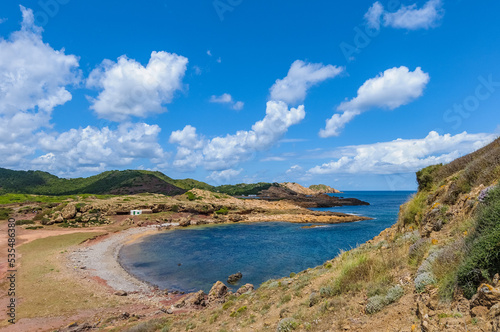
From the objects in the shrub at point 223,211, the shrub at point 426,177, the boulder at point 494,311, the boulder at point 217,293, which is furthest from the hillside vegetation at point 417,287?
the shrub at point 223,211

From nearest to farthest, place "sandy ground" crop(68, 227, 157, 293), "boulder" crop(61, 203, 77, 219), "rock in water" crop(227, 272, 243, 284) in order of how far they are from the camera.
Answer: "sandy ground" crop(68, 227, 157, 293) → "rock in water" crop(227, 272, 243, 284) → "boulder" crop(61, 203, 77, 219)

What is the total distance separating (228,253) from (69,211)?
3848 centimetres

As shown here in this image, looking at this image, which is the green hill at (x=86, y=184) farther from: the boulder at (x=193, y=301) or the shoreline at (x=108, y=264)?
the boulder at (x=193, y=301)

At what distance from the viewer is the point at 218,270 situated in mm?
27016

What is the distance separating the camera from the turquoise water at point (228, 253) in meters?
24.9

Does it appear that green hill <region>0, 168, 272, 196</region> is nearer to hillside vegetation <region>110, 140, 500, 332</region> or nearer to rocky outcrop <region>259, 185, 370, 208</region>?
rocky outcrop <region>259, 185, 370, 208</region>

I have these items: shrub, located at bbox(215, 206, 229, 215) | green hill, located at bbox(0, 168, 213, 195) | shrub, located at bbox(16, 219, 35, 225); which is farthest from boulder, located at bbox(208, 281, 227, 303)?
green hill, located at bbox(0, 168, 213, 195)

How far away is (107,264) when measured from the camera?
27.4 meters

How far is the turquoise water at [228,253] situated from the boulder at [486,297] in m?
11.7

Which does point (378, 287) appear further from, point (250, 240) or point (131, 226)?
point (131, 226)

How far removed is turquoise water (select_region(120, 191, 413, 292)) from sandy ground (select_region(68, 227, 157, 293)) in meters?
1.17

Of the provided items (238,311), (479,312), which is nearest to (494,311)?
(479,312)

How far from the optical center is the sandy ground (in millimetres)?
21484

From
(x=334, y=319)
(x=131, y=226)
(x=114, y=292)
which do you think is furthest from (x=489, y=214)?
(x=131, y=226)
